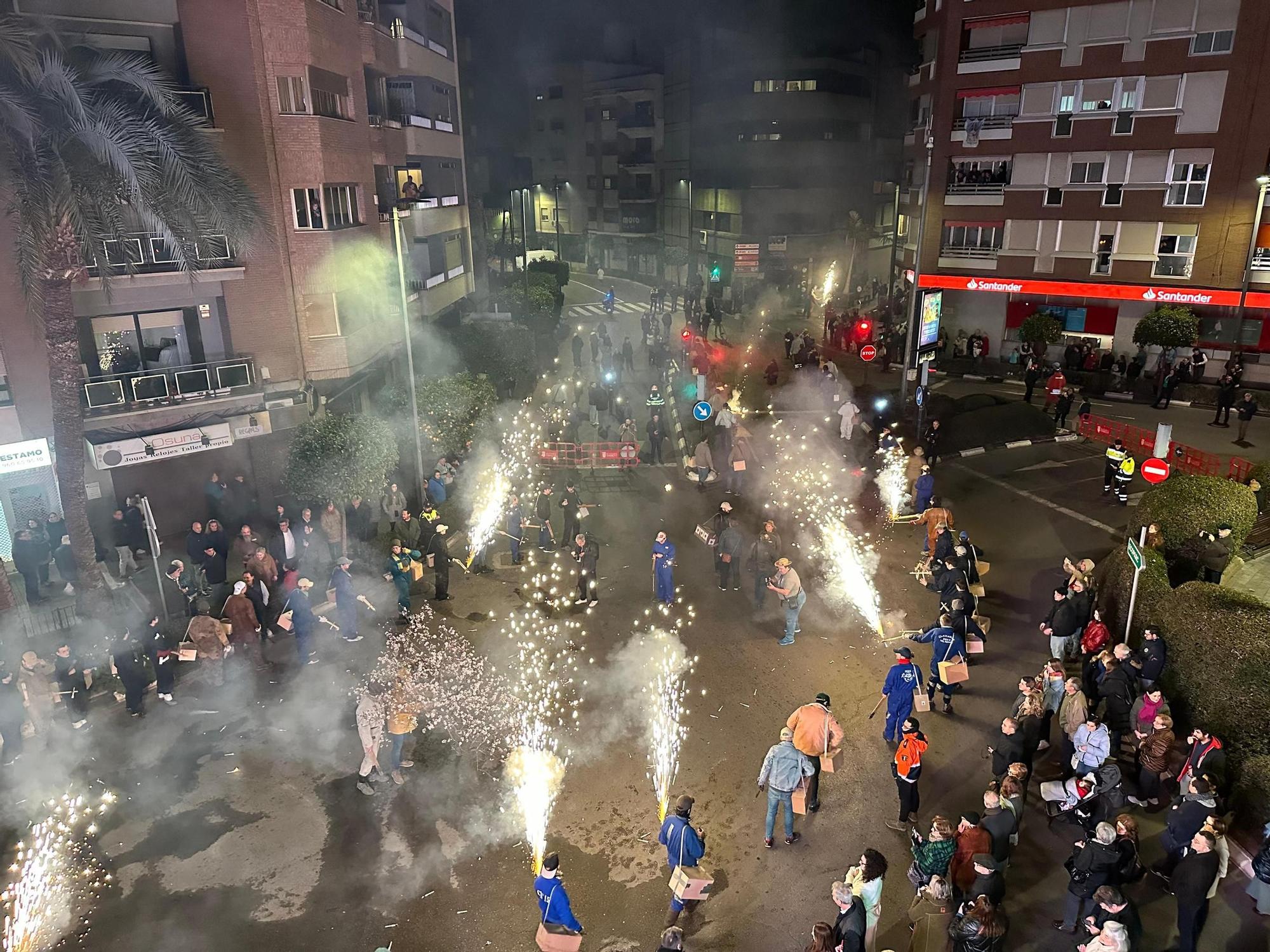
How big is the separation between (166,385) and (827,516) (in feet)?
51.7

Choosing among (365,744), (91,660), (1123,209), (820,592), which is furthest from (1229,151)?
(91,660)

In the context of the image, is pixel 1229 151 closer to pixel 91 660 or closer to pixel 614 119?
pixel 91 660

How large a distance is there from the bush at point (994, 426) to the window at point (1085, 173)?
1332 cm

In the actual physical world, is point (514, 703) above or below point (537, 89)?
below

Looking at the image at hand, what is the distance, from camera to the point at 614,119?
7900 cm

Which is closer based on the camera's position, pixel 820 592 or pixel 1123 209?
pixel 820 592

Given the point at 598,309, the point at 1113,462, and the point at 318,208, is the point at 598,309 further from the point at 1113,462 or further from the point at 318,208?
the point at 1113,462

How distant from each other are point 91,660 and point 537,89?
274 ft

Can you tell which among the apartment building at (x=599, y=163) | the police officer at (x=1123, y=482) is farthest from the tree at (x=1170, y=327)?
the apartment building at (x=599, y=163)

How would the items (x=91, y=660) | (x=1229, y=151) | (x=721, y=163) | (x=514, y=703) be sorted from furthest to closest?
(x=721, y=163) → (x=1229, y=151) → (x=91, y=660) → (x=514, y=703)

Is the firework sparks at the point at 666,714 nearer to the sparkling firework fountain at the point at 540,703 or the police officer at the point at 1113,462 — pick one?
the sparkling firework fountain at the point at 540,703

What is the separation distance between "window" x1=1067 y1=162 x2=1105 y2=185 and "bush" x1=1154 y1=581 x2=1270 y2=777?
1044 inches

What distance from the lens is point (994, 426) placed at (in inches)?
998

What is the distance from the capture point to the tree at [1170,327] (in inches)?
1166
